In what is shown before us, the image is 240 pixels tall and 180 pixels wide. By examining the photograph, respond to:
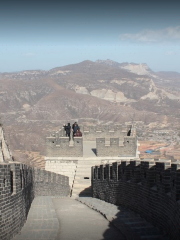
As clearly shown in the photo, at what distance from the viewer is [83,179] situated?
733 inches

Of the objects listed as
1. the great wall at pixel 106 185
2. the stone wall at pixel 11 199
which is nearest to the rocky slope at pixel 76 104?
the great wall at pixel 106 185

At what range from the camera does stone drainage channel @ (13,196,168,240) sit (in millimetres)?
8445

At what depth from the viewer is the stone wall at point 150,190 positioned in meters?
7.78

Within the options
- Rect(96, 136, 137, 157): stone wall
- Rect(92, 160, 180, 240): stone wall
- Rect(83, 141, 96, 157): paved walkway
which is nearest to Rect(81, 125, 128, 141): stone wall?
Rect(83, 141, 96, 157): paved walkway

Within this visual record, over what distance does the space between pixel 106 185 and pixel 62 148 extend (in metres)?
6.53

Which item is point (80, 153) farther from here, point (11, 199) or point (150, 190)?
point (11, 199)

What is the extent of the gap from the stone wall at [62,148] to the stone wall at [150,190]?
6561mm

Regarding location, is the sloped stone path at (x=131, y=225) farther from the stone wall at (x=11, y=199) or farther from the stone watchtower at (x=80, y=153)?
the stone watchtower at (x=80, y=153)

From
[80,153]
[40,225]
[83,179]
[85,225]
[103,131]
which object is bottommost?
[83,179]

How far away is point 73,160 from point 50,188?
15.4 ft

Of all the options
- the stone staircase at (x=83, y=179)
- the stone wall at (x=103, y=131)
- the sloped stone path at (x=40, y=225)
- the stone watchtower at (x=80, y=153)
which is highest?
the stone wall at (x=103, y=131)

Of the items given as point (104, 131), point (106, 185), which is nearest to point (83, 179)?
point (106, 185)

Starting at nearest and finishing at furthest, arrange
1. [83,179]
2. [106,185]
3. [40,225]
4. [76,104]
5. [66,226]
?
[40,225] → [66,226] → [106,185] → [83,179] → [76,104]

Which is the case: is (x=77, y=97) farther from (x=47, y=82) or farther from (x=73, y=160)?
(x=73, y=160)
